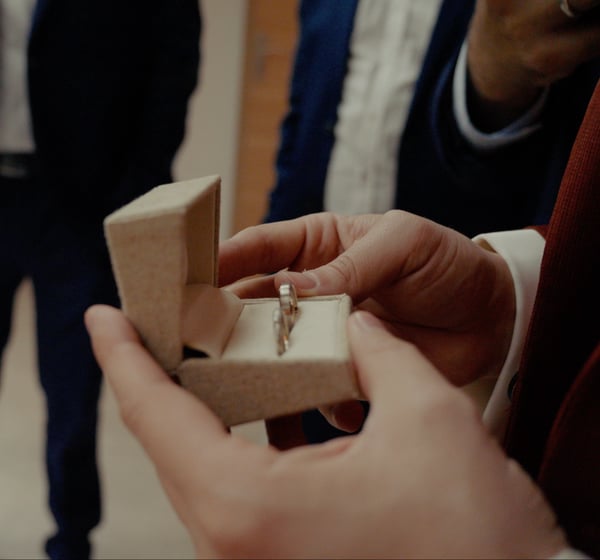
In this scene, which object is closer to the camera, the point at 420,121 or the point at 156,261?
the point at 156,261

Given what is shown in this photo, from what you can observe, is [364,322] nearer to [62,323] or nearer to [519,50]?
[519,50]

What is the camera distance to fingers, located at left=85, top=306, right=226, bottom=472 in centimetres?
32

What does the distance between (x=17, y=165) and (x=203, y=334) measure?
73 cm

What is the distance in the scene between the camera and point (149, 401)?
1.11 feet

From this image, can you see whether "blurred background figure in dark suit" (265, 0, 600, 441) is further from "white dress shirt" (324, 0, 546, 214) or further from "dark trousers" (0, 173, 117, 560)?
"dark trousers" (0, 173, 117, 560)

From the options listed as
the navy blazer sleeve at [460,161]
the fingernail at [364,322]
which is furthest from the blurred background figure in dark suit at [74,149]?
the fingernail at [364,322]

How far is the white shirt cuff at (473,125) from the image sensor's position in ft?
2.51

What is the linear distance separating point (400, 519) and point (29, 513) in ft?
4.07

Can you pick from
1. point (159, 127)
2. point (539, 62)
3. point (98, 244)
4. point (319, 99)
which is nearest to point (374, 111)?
point (319, 99)

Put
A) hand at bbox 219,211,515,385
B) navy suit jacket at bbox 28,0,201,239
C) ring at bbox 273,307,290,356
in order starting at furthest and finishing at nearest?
navy suit jacket at bbox 28,0,201,239
hand at bbox 219,211,515,385
ring at bbox 273,307,290,356

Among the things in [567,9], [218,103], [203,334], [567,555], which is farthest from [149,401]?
[218,103]

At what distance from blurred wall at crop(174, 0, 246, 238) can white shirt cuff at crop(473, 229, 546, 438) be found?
172 centimetres

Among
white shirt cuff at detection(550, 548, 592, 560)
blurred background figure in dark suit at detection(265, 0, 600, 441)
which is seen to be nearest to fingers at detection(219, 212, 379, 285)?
blurred background figure in dark suit at detection(265, 0, 600, 441)

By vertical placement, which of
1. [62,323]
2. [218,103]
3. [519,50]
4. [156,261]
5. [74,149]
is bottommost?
[62,323]
